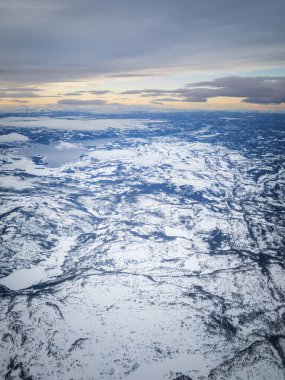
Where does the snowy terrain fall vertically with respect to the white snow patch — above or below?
below

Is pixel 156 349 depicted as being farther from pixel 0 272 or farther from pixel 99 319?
pixel 0 272

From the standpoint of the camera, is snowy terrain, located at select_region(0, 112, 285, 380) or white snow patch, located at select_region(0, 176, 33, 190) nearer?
snowy terrain, located at select_region(0, 112, 285, 380)

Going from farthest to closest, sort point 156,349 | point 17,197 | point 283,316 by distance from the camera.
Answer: point 17,197 < point 283,316 < point 156,349

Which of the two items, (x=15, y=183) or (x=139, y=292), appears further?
(x=15, y=183)

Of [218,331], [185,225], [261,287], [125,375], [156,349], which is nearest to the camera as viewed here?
[125,375]

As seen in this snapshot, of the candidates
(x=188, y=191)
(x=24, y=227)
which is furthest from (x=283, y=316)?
(x=188, y=191)

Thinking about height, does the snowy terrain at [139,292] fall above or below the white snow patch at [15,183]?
below

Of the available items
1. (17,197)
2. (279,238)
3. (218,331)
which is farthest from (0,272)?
(279,238)

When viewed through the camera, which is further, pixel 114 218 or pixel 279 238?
pixel 114 218

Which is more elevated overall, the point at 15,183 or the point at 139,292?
the point at 15,183

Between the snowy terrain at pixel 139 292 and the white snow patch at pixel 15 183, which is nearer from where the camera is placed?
the snowy terrain at pixel 139 292
